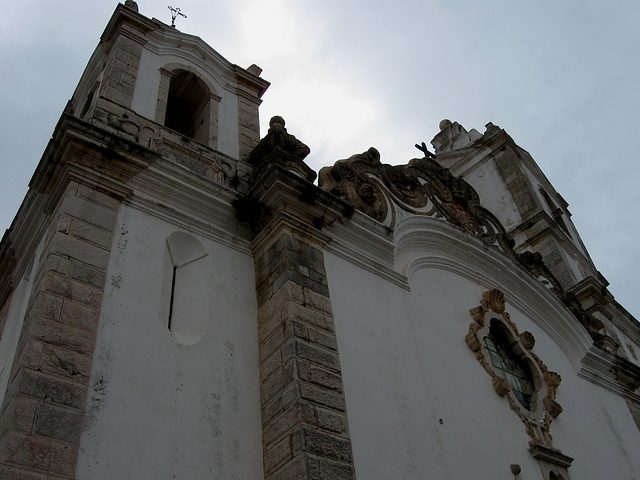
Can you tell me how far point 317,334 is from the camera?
20.3ft

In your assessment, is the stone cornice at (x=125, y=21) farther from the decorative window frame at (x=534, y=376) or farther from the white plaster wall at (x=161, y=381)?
the decorative window frame at (x=534, y=376)

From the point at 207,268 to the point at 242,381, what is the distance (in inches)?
51.1

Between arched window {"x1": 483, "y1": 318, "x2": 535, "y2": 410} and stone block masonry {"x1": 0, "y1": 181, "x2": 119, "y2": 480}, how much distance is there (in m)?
5.41

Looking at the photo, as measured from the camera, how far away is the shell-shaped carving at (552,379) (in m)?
9.23

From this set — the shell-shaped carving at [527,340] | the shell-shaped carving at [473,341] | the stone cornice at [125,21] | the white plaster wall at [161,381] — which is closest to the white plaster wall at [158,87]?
the stone cornice at [125,21]

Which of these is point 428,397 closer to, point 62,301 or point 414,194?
point 414,194

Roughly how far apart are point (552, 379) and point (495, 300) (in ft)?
4.49

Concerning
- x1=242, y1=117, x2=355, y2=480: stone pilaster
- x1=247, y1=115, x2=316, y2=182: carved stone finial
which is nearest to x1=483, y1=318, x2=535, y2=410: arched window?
x1=242, y1=117, x2=355, y2=480: stone pilaster

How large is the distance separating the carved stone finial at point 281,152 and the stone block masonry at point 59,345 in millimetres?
2280

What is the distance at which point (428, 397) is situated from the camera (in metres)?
7.02

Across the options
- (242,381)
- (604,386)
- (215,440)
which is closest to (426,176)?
(604,386)

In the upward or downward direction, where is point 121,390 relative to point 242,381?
downward

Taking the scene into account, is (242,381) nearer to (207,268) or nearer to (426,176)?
(207,268)

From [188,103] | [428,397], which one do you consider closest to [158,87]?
[188,103]
